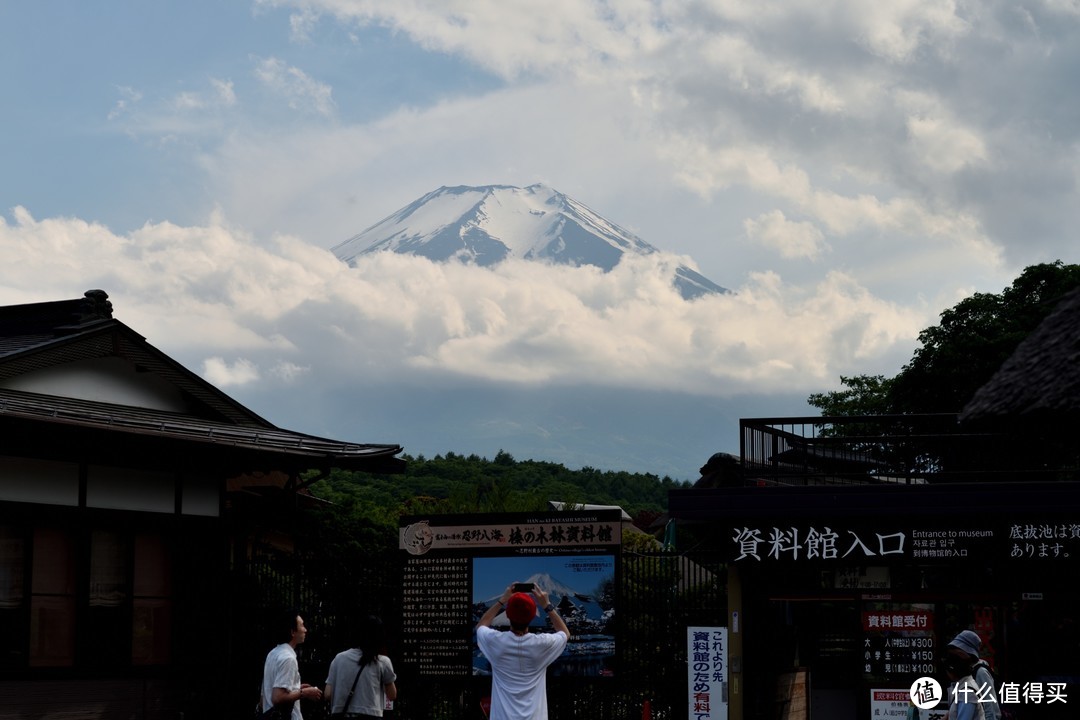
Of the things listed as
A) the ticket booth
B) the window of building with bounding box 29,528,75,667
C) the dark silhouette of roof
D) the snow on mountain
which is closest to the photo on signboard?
the snow on mountain

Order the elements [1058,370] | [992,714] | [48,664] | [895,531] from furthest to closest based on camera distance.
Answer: [895,531] → [48,664] → [992,714] → [1058,370]

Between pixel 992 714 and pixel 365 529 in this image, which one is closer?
pixel 992 714

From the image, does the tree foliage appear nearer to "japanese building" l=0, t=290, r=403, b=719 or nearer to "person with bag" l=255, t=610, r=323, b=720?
"japanese building" l=0, t=290, r=403, b=719

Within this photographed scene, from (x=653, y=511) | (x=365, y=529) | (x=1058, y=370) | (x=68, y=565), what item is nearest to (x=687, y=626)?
(x=68, y=565)

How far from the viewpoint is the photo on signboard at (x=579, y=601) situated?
50.1 feet

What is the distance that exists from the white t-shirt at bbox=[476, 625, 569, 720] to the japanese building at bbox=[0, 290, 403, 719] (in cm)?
752

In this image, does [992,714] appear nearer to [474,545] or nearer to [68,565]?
[474,545]

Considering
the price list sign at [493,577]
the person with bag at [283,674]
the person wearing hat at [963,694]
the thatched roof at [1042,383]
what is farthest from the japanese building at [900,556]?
the person with bag at [283,674]

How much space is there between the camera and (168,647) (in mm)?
16438

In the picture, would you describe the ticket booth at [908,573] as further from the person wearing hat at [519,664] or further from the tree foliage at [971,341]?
the tree foliage at [971,341]

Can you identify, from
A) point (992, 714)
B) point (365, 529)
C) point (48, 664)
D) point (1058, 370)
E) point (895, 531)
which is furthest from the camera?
point (365, 529)

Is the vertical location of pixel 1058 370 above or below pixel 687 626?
above

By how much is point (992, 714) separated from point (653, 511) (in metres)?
37.9

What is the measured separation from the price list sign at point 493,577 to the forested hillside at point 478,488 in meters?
5.80
